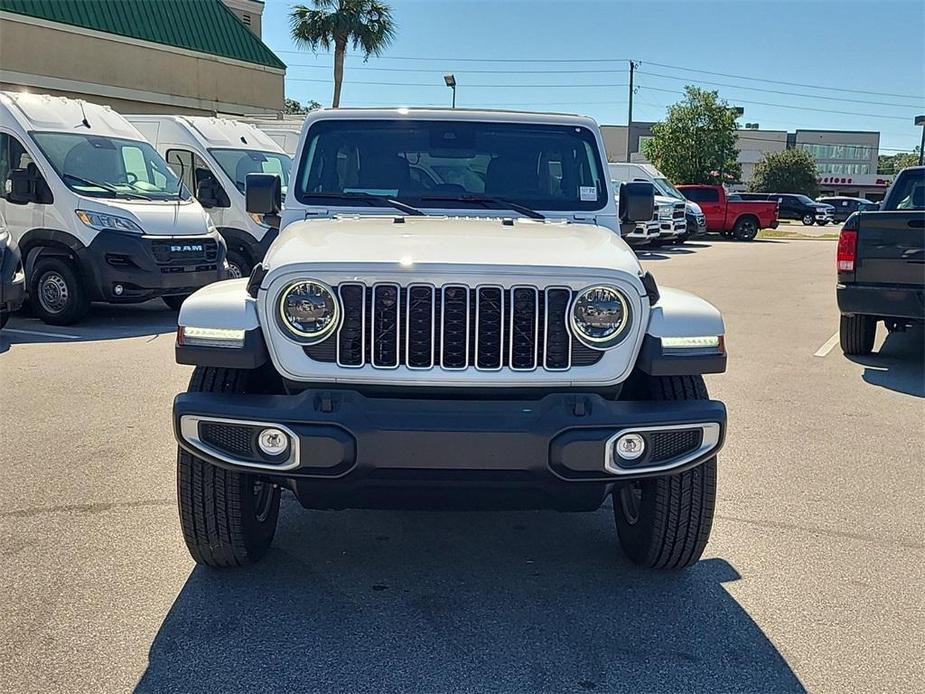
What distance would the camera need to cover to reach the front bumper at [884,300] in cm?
783

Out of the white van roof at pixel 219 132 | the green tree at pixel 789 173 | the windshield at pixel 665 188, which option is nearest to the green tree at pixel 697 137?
the windshield at pixel 665 188

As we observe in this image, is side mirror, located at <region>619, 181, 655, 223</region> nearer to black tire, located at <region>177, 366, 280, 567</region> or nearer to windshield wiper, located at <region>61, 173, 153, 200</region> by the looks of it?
black tire, located at <region>177, 366, 280, 567</region>

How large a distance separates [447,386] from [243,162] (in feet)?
35.4

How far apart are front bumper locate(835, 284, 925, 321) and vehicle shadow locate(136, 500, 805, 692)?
4.79 metres

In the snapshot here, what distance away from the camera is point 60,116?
10781 mm

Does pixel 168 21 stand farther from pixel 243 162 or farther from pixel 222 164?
pixel 222 164

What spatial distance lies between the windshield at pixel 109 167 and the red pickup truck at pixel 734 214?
72.3 ft

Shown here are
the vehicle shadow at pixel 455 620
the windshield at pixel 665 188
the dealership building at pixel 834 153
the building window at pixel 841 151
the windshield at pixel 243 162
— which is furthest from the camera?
→ the building window at pixel 841 151

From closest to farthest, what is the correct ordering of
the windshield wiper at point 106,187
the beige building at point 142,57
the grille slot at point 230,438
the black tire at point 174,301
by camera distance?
the grille slot at point 230,438 → the windshield wiper at point 106,187 → the black tire at point 174,301 → the beige building at point 142,57

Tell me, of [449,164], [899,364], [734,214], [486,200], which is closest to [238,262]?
[899,364]

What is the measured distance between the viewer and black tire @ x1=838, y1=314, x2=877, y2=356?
8836mm

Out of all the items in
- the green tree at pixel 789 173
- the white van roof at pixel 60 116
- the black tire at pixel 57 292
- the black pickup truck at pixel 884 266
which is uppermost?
the green tree at pixel 789 173

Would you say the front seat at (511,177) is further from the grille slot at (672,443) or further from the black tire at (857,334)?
the black tire at (857,334)

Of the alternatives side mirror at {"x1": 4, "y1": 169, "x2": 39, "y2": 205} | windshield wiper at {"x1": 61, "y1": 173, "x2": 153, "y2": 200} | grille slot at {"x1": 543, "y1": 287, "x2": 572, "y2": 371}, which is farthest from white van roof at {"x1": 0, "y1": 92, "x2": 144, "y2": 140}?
grille slot at {"x1": 543, "y1": 287, "x2": 572, "y2": 371}
